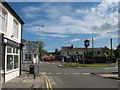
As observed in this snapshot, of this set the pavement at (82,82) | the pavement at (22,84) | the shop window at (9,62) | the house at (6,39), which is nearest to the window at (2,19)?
the house at (6,39)

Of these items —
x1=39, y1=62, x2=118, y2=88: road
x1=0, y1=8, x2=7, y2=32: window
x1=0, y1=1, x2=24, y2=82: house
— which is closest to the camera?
x1=39, y1=62, x2=118, y2=88: road

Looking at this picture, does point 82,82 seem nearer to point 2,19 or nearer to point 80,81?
point 80,81

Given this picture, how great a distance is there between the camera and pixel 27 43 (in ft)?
181

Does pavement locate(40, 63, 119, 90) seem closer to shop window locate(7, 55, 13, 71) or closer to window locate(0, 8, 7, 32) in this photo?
shop window locate(7, 55, 13, 71)

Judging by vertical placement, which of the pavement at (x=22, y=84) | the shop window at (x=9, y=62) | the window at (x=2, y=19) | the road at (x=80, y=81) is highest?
the window at (x=2, y=19)

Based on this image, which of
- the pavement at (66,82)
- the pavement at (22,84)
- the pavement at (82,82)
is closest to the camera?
the pavement at (22,84)

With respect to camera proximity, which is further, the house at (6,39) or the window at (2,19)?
the window at (2,19)

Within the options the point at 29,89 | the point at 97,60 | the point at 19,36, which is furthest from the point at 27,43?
the point at 29,89

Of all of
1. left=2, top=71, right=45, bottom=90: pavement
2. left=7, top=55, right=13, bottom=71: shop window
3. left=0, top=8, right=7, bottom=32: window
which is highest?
left=0, top=8, right=7, bottom=32: window

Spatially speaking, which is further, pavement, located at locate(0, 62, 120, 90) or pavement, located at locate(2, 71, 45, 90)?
pavement, located at locate(0, 62, 120, 90)

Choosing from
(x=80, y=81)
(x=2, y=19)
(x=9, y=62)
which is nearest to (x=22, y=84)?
(x=9, y=62)

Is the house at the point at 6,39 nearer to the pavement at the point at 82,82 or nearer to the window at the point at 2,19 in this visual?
the window at the point at 2,19

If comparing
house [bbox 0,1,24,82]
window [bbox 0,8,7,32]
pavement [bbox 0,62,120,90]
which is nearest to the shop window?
house [bbox 0,1,24,82]

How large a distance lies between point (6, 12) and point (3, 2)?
3.91ft
